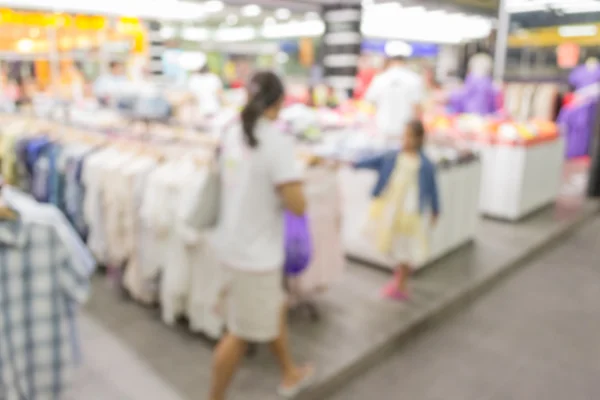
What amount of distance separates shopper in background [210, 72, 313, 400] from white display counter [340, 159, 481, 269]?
2.03 m

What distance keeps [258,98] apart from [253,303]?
0.91 m

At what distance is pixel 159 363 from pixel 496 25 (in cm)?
667

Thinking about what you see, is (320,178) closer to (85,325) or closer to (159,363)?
(159,363)

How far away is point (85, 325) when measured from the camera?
3.34m

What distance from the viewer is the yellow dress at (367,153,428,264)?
3.69 metres

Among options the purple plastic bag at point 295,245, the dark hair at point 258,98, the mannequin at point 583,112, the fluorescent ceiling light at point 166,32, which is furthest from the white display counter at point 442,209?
the fluorescent ceiling light at point 166,32

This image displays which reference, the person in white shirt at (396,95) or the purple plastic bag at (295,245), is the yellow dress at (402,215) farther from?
the person in white shirt at (396,95)

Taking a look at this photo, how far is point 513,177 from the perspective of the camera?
579 cm

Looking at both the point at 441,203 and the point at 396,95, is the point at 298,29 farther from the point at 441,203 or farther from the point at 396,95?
the point at 441,203

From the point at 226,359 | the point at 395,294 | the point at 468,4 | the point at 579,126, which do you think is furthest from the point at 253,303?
the point at 468,4

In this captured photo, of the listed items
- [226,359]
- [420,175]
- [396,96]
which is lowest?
[226,359]

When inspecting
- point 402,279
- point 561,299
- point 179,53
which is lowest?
point 561,299

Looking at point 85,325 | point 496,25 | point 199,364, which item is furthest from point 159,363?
point 496,25

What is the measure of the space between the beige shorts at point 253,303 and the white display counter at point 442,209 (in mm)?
2001
